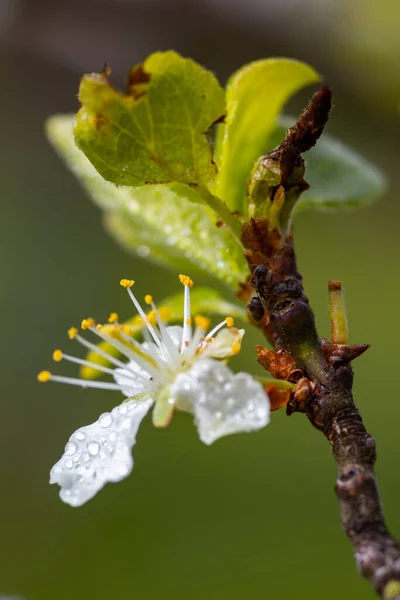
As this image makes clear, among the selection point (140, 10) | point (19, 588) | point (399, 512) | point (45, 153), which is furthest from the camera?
point (45, 153)

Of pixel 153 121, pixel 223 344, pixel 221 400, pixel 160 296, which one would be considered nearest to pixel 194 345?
pixel 223 344

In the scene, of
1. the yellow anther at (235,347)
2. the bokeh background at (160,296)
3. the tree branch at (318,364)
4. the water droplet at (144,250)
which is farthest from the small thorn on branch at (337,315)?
the bokeh background at (160,296)

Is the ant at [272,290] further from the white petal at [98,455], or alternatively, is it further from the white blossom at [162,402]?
the white petal at [98,455]

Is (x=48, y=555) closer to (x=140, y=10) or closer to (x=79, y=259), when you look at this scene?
(x=79, y=259)

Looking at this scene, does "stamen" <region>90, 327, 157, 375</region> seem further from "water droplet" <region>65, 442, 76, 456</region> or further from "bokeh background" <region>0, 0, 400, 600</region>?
"bokeh background" <region>0, 0, 400, 600</region>

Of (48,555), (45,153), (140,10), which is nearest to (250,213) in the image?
(48,555)

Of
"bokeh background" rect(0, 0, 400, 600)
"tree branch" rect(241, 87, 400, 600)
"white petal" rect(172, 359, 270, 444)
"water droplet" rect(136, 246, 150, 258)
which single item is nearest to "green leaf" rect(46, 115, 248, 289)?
"water droplet" rect(136, 246, 150, 258)
